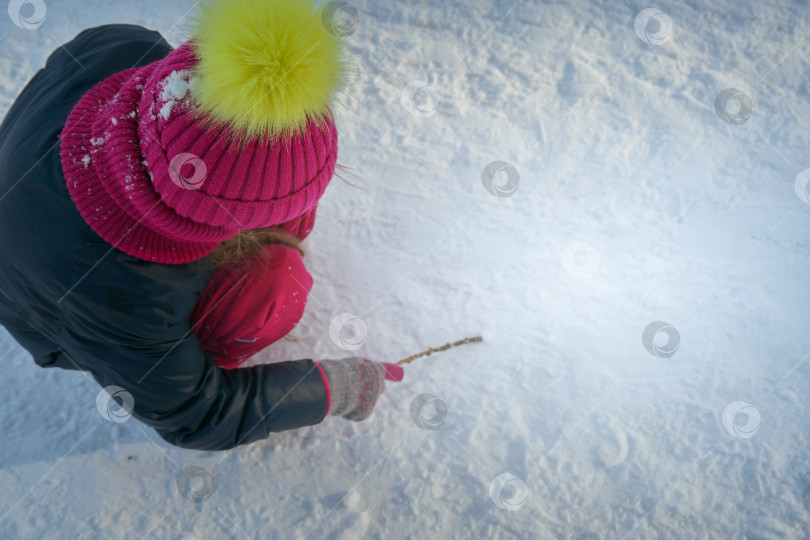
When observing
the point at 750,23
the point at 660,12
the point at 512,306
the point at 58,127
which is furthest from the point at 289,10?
the point at 750,23

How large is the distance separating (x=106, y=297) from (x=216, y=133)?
29cm

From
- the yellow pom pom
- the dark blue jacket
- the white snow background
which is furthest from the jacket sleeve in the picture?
the yellow pom pom

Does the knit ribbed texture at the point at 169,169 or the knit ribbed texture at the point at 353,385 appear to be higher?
the knit ribbed texture at the point at 169,169

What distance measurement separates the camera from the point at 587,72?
1.42 m

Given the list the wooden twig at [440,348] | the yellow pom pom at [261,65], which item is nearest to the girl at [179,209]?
the yellow pom pom at [261,65]

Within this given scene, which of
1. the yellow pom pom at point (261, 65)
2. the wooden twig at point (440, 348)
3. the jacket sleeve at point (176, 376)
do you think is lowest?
the wooden twig at point (440, 348)

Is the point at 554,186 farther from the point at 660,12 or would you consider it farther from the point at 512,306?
the point at 660,12

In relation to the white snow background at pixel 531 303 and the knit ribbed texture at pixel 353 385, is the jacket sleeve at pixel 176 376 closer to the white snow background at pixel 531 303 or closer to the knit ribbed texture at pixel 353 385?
the knit ribbed texture at pixel 353 385

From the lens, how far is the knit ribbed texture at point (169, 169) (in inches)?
23.8

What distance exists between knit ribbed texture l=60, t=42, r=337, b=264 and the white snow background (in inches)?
23.1

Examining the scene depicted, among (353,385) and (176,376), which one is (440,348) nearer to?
(353,385)

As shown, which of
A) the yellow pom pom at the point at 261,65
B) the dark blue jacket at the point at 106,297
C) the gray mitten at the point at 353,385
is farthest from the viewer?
the gray mitten at the point at 353,385

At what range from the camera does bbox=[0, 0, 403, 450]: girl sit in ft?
1.95

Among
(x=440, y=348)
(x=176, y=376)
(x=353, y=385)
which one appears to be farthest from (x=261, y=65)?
(x=440, y=348)
